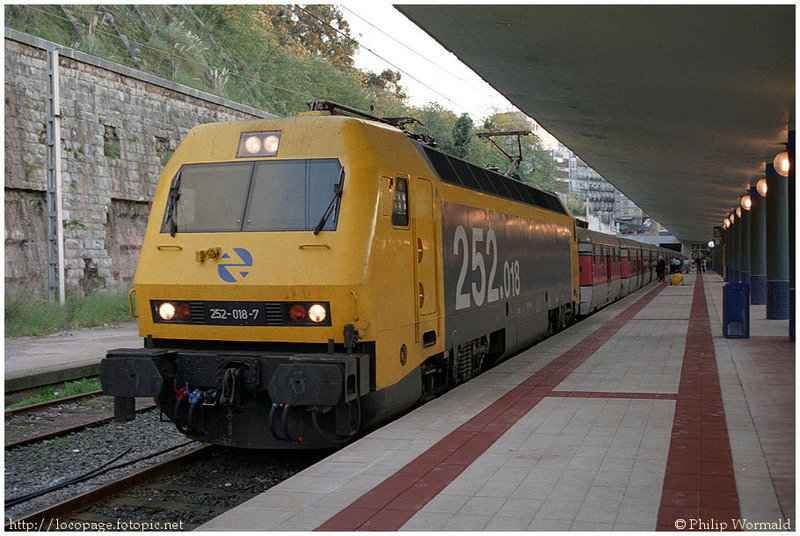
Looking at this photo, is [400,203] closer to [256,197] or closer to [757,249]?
[256,197]

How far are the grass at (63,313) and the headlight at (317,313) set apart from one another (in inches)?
484

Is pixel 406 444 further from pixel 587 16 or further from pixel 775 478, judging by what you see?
pixel 587 16

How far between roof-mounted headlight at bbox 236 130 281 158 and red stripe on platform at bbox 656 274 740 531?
4496 millimetres

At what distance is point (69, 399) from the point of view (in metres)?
11.3

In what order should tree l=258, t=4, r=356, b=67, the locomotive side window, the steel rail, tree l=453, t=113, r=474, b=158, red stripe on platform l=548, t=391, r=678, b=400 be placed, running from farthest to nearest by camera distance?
1. tree l=258, t=4, r=356, b=67
2. tree l=453, t=113, r=474, b=158
3. red stripe on platform l=548, t=391, r=678, b=400
4. the locomotive side window
5. the steel rail

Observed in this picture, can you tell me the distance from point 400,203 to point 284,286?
5.04 feet

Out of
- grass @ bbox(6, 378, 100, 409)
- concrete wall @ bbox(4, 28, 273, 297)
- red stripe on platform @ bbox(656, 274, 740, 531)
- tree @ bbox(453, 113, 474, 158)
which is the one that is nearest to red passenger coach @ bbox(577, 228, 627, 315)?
red stripe on platform @ bbox(656, 274, 740, 531)

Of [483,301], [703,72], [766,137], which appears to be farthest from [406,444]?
[766,137]

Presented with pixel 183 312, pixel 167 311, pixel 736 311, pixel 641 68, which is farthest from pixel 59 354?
pixel 736 311

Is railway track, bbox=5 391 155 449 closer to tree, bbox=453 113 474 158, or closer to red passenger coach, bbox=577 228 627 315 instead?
red passenger coach, bbox=577 228 627 315

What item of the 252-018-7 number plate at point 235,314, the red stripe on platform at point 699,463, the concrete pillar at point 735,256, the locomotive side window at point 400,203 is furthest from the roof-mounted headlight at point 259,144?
the concrete pillar at point 735,256

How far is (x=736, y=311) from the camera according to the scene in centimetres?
1622

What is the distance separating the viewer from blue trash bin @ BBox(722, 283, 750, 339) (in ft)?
52.9

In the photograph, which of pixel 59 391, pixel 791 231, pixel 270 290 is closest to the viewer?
pixel 270 290
